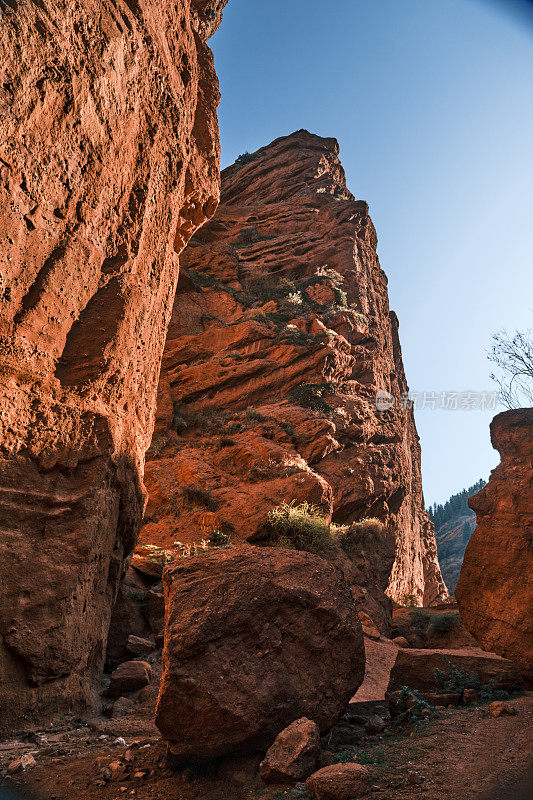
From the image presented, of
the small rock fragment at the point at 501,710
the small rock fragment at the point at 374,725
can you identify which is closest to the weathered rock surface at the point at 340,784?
the small rock fragment at the point at 374,725

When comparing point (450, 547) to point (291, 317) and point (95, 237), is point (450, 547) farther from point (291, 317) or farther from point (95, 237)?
point (95, 237)

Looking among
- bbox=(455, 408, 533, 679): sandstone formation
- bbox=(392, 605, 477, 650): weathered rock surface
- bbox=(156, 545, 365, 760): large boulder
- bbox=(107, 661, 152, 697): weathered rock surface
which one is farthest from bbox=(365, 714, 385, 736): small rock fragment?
bbox=(392, 605, 477, 650): weathered rock surface

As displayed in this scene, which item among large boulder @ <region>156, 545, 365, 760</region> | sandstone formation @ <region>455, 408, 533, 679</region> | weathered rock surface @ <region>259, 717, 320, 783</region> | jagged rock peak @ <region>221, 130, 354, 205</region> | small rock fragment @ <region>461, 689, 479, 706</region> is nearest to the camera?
weathered rock surface @ <region>259, 717, 320, 783</region>

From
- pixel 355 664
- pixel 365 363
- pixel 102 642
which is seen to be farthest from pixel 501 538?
pixel 365 363

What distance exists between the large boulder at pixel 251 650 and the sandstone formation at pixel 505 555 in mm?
3347

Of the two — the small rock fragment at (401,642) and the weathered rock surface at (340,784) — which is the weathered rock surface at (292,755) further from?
the small rock fragment at (401,642)

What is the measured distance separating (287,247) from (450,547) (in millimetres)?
48818

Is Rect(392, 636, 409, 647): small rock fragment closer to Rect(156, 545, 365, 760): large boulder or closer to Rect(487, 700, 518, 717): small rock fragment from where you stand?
Rect(487, 700, 518, 717): small rock fragment

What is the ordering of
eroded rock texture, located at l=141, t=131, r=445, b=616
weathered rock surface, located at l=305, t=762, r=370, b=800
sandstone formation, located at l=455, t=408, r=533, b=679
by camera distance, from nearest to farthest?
weathered rock surface, located at l=305, t=762, r=370, b=800, sandstone formation, located at l=455, t=408, r=533, b=679, eroded rock texture, located at l=141, t=131, r=445, b=616

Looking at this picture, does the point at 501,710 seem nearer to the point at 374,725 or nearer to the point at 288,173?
the point at 374,725

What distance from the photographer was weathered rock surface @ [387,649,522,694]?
5.79m

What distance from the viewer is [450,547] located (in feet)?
193

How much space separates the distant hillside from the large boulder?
45429 mm

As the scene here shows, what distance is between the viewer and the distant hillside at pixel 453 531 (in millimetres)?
49412
